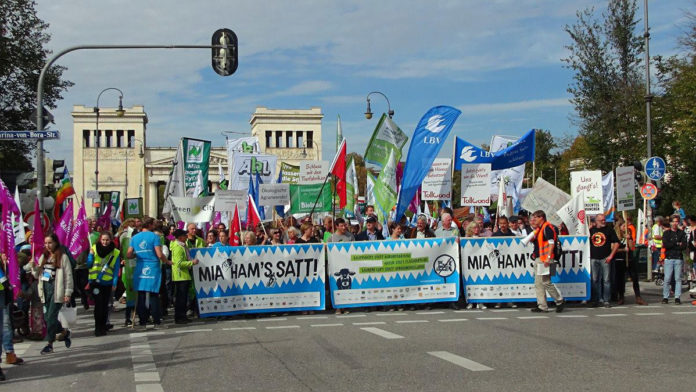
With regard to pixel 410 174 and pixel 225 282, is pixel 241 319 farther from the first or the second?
pixel 410 174

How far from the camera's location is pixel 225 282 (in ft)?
47.2

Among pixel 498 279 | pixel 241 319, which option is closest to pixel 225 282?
pixel 241 319

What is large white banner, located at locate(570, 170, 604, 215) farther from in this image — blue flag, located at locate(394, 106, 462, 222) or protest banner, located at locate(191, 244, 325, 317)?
protest banner, located at locate(191, 244, 325, 317)

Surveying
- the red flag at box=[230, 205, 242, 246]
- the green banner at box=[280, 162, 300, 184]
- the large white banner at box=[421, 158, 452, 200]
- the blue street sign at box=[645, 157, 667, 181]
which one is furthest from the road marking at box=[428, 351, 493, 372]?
the green banner at box=[280, 162, 300, 184]

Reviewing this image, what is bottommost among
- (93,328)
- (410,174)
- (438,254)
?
(93,328)

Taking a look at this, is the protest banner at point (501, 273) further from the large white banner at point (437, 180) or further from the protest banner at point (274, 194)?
the protest banner at point (274, 194)

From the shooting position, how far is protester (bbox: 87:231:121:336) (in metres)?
12.7

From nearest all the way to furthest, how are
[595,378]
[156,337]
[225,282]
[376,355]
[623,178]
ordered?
[595,378] → [376,355] → [156,337] → [225,282] → [623,178]

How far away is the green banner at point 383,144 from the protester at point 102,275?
261 inches

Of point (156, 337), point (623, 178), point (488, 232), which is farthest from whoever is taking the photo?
point (623, 178)

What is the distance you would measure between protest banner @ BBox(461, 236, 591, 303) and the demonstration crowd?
0.32 metres

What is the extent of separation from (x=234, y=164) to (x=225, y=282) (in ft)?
36.7

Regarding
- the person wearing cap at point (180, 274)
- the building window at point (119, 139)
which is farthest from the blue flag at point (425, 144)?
the building window at point (119, 139)

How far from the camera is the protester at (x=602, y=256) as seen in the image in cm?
1507
